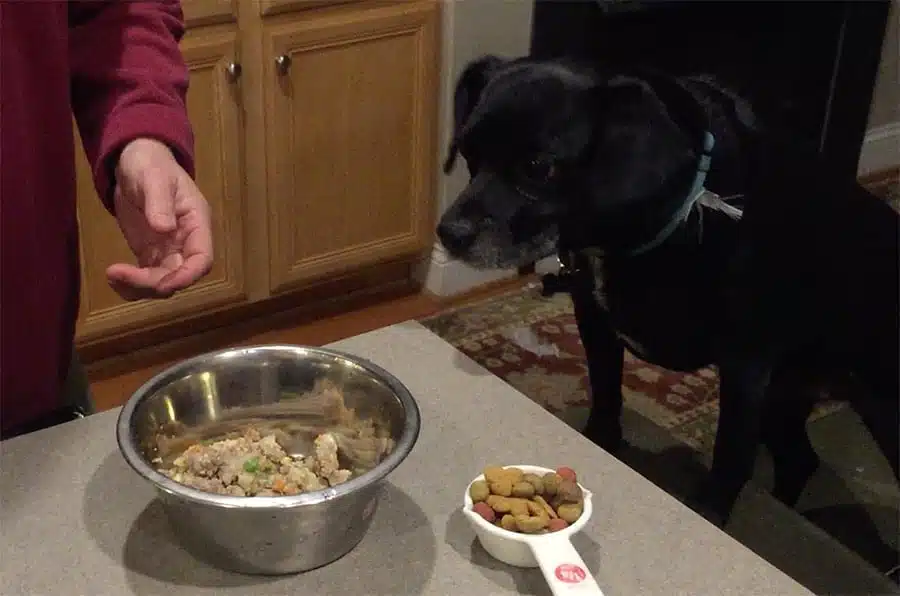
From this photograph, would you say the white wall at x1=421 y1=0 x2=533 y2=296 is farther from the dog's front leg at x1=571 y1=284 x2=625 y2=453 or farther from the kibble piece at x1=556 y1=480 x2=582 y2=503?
the kibble piece at x1=556 y1=480 x2=582 y2=503

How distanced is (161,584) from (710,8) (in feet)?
6.57

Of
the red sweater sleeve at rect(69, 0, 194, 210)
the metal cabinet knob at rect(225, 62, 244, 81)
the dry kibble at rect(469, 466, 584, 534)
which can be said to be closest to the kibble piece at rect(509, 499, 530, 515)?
the dry kibble at rect(469, 466, 584, 534)

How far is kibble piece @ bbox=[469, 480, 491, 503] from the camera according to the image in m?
0.75

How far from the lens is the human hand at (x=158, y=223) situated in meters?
0.73

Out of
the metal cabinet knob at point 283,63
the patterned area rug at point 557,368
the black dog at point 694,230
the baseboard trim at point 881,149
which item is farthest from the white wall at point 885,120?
the metal cabinet knob at point 283,63

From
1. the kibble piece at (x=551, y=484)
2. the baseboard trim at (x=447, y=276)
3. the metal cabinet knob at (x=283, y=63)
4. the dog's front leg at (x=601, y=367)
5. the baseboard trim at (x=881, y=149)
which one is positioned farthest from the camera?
the baseboard trim at (x=881, y=149)

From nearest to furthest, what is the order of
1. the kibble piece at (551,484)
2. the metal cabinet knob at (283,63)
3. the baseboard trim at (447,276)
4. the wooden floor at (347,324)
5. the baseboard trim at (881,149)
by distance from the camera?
the kibble piece at (551,484)
the metal cabinet knob at (283,63)
the wooden floor at (347,324)
the baseboard trim at (447,276)
the baseboard trim at (881,149)

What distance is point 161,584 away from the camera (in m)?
0.70

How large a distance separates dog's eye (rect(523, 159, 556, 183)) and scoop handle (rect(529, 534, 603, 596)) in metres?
0.76

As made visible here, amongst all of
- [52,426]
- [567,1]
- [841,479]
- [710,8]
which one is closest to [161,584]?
[52,426]

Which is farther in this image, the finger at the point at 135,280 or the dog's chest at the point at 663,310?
the dog's chest at the point at 663,310

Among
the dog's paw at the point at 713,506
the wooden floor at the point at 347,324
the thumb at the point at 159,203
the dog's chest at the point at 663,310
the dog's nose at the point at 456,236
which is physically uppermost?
the thumb at the point at 159,203

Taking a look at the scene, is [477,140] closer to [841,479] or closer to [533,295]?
[841,479]

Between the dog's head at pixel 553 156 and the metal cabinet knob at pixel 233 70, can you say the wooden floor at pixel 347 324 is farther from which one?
the dog's head at pixel 553 156
